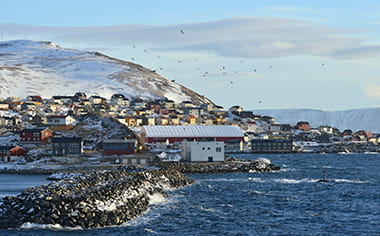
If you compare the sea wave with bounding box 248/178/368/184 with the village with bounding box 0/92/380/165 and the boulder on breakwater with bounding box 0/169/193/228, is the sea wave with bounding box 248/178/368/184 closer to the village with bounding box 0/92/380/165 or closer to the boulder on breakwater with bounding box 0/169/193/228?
the village with bounding box 0/92/380/165

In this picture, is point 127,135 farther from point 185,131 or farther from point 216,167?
point 185,131

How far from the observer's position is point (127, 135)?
335 feet

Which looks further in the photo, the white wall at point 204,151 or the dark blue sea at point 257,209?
the white wall at point 204,151

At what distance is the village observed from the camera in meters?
87.6

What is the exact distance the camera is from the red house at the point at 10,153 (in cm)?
8788

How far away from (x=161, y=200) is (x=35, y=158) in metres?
41.9

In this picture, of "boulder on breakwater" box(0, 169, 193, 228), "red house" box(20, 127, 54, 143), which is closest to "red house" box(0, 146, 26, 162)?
"red house" box(20, 127, 54, 143)

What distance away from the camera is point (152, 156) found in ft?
293

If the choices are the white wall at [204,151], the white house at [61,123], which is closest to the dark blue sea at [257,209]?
the white wall at [204,151]

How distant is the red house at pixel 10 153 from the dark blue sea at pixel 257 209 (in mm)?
19037

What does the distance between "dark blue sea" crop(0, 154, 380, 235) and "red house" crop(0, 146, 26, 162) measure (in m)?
19.0

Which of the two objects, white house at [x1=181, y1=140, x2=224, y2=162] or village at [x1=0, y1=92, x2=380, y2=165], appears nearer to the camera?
white house at [x1=181, y1=140, x2=224, y2=162]

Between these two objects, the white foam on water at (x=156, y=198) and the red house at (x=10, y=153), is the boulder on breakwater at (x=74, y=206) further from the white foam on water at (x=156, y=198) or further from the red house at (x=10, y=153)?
the red house at (x=10, y=153)

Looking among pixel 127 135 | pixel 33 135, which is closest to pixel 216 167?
pixel 127 135
